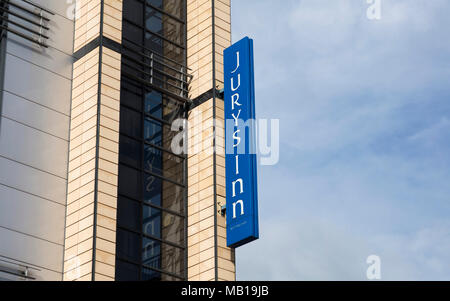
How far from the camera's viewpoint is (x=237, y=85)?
45.1 meters

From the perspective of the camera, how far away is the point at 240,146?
43.5m

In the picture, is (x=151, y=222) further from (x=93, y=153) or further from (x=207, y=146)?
(x=207, y=146)

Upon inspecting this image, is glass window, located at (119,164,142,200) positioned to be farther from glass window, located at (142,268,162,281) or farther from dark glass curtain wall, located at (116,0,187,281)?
glass window, located at (142,268,162,281)

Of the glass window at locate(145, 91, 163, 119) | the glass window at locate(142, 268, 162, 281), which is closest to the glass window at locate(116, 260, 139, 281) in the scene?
the glass window at locate(142, 268, 162, 281)

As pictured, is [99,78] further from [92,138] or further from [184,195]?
[184,195]

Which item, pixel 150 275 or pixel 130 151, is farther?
pixel 130 151

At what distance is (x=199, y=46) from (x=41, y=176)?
12.0 metres

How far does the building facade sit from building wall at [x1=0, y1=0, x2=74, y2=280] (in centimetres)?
5

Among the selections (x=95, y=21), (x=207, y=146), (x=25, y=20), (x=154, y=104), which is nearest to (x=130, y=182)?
(x=207, y=146)

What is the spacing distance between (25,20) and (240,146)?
11958 millimetres

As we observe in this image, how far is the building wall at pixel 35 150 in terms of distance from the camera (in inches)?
1550

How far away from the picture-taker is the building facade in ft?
131
